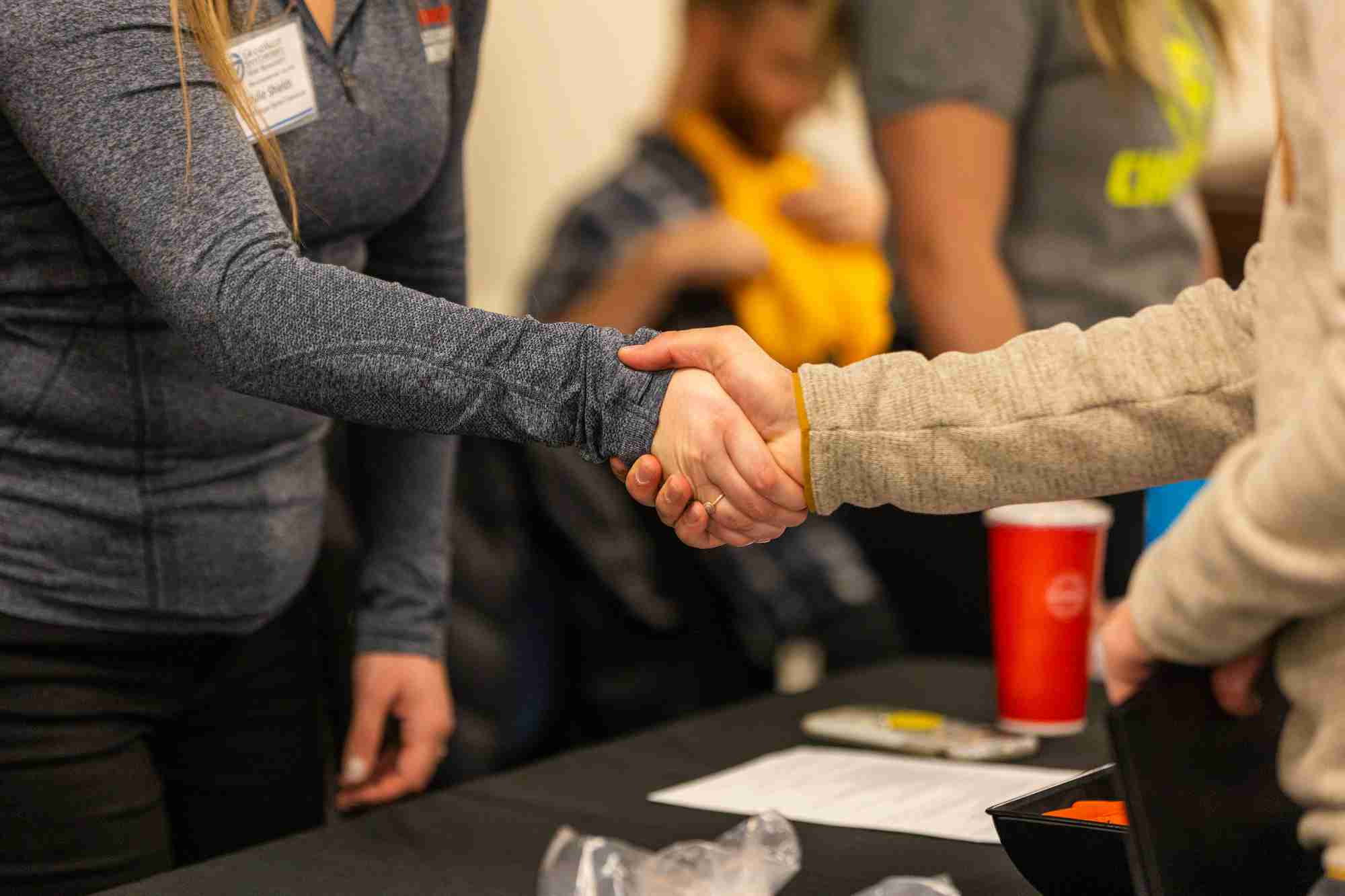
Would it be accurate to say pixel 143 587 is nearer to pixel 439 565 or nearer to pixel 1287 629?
pixel 439 565

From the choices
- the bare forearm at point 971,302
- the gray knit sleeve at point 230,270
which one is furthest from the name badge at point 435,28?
the bare forearm at point 971,302

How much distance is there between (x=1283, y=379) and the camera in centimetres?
60

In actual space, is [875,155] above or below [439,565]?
above

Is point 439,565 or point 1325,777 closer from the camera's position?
point 1325,777

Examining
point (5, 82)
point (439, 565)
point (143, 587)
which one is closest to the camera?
point (5, 82)

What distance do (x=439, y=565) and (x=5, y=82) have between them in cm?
56

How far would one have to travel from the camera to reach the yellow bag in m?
2.30

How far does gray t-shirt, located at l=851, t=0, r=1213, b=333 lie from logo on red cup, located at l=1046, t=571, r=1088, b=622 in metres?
Result: 0.58

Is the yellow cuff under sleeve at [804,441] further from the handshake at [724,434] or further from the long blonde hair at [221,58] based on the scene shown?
the long blonde hair at [221,58]

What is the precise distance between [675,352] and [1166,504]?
1.91 ft

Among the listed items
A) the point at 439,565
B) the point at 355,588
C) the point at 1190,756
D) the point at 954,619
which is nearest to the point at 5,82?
the point at 439,565

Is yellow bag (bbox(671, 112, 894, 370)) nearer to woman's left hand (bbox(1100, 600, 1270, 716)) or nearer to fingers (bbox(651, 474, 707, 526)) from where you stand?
fingers (bbox(651, 474, 707, 526))

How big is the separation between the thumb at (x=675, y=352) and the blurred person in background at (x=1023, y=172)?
0.73 metres

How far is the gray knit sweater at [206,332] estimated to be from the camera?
76 centimetres
